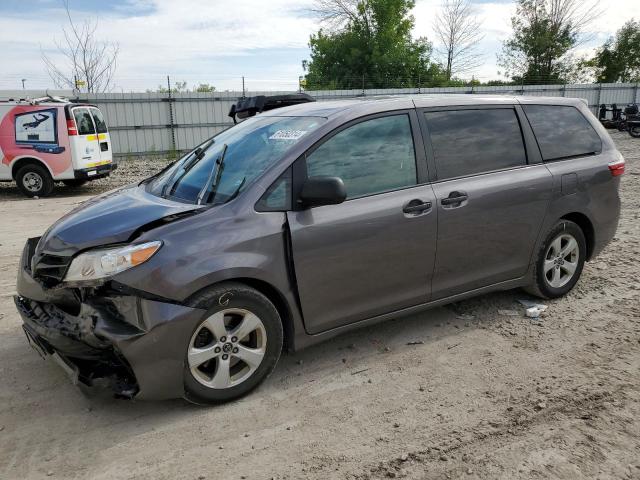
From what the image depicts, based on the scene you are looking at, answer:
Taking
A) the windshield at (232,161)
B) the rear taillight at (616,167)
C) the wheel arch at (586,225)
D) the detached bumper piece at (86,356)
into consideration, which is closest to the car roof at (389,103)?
the windshield at (232,161)

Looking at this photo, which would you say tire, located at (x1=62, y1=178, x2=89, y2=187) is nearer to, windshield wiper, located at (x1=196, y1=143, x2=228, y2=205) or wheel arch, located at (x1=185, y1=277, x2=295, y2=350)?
windshield wiper, located at (x1=196, y1=143, x2=228, y2=205)

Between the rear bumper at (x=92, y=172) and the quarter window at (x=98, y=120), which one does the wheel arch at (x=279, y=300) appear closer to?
the rear bumper at (x=92, y=172)

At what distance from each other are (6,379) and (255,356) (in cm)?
171

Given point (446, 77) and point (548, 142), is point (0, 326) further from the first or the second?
point (446, 77)

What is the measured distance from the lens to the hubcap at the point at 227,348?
3039 millimetres

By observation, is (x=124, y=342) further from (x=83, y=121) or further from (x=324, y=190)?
(x=83, y=121)

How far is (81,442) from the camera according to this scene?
9.42 feet

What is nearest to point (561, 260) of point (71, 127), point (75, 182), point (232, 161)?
point (232, 161)

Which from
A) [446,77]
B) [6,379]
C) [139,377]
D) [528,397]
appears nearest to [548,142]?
[528,397]

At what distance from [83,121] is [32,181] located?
1.70 meters

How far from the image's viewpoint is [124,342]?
281 centimetres

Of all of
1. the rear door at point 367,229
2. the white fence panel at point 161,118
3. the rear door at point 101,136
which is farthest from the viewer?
the white fence panel at point 161,118

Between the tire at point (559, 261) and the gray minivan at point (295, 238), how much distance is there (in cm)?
2

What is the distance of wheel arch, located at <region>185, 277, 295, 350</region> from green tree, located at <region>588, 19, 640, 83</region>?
42639 mm
